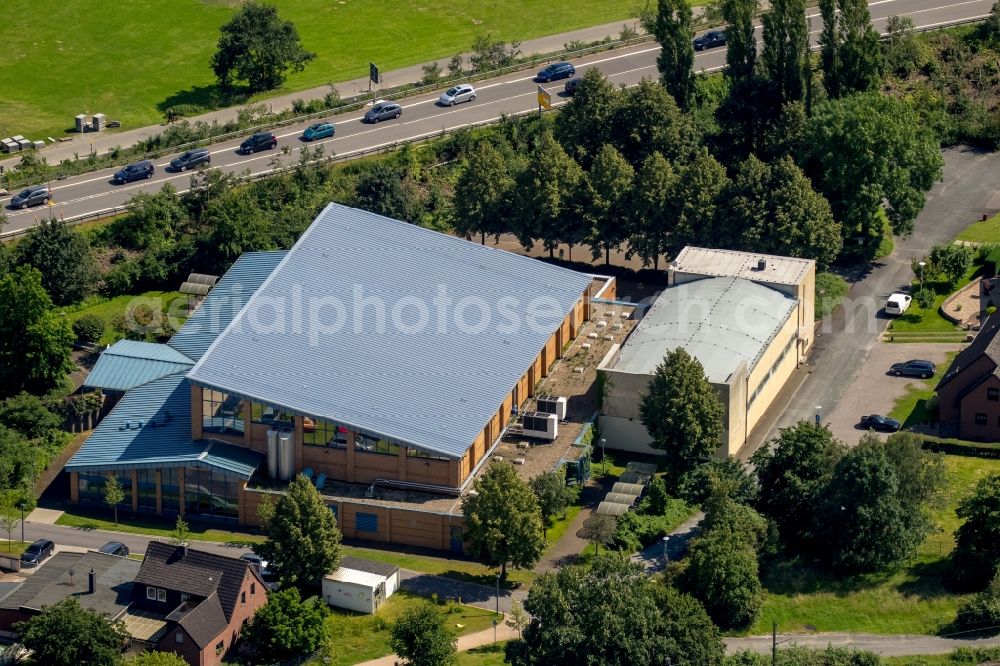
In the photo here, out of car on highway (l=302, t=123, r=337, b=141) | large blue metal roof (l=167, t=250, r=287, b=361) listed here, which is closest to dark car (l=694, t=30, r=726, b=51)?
car on highway (l=302, t=123, r=337, b=141)

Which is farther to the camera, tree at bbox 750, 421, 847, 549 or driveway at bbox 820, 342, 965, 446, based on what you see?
driveway at bbox 820, 342, 965, 446

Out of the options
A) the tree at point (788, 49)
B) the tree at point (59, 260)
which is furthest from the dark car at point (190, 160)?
the tree at point (788, 49)

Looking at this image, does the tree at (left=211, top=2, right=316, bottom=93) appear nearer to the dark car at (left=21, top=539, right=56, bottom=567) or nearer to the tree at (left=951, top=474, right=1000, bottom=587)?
the dark car at (left=21, top=539, right=56, bottom=567)

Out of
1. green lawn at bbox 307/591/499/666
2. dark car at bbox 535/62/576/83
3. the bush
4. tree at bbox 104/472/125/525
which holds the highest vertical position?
dark car at bbox 535/62/576/83

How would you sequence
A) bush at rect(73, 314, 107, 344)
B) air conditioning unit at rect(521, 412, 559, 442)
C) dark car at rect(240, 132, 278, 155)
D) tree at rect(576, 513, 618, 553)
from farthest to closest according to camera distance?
dark car at rect(240, 132, 278, 155) → bush at rect(73, 314, 107, 344) → air conditioning unit at rect(521, 412, 559, 442) → tree at rect(576, 513, 618, 553)

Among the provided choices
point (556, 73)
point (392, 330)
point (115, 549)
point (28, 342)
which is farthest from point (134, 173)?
point (115, 549)
